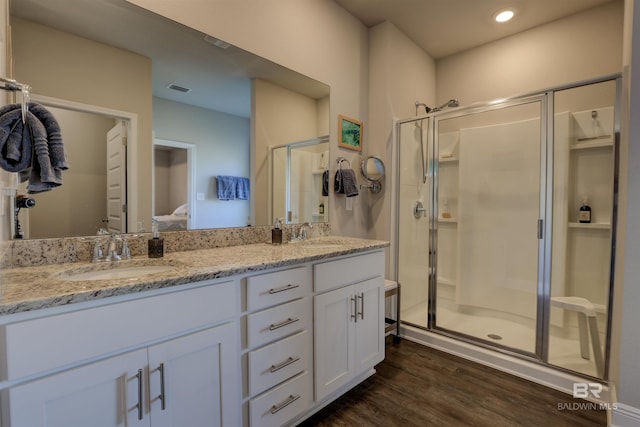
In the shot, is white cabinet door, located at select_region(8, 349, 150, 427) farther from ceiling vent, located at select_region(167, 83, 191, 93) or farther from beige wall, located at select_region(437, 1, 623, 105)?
beige wall, located at select_region(437, 1, 623, 105)

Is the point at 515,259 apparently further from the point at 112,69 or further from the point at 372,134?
the point at 112,69

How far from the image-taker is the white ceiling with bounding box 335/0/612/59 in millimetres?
2428

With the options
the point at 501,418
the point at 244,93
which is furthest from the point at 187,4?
the point at 501,418

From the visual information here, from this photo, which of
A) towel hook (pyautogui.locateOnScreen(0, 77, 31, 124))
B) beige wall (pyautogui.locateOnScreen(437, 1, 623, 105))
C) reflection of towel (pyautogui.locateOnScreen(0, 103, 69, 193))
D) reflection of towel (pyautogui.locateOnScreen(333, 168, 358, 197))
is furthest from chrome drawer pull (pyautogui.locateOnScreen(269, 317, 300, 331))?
beige wall (pyautogui.locateOnScreen(437, 1, 623, 105))

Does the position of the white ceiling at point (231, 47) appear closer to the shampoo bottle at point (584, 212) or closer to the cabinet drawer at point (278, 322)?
the cabinet drawer at point (278, 322)

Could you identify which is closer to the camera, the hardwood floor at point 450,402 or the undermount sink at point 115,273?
the undermount sink at point 115,273

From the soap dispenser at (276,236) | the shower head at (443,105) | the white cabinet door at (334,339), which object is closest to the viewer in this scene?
the white cabinet door at (334,339)

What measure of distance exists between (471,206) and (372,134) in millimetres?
1225

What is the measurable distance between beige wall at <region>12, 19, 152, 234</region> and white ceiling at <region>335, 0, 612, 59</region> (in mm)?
1777

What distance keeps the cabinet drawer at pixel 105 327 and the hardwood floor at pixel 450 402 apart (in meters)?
0.95

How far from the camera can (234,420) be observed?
122 cm

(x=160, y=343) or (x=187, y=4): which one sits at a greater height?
(x=187, y=4)

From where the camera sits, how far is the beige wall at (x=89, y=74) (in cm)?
122

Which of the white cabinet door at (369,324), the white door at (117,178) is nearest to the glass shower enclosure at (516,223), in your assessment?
the white cabinet door at (369,324)
